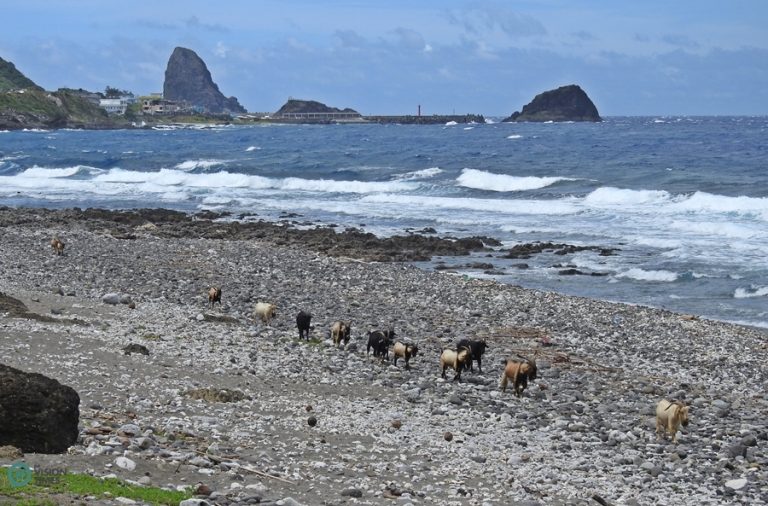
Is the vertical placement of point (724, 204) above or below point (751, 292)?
above

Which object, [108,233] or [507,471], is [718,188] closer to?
[108,233]

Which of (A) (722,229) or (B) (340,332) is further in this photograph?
(A) (722,229)

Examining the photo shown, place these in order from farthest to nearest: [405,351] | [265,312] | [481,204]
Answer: [481,204]
[265,312]
[405,351]

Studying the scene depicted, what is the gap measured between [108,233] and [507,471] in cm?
2926

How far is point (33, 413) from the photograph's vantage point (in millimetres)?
9492

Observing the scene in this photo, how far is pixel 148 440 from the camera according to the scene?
10.3 m

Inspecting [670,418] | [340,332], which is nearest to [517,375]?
[670,418]

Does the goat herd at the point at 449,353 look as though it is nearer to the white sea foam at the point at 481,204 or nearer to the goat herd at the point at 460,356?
the goat herd at the point at 460,356

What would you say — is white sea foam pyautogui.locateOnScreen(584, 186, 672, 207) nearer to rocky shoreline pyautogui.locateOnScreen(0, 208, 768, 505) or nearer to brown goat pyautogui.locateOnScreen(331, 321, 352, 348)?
rocky shoreline pyautogui.locateOnScreen(0, 208, 768, 505)

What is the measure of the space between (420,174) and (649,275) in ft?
130

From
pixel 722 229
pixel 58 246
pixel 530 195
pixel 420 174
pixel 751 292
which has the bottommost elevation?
pixel 751 292

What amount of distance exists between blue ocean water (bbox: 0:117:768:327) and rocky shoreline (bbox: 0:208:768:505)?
561 cm

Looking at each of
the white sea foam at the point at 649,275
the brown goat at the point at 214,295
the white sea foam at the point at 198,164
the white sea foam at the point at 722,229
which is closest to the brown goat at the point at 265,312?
the brown goat at the point at 214,295

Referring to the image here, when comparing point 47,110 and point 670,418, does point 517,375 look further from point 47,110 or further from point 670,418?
point 47,110
